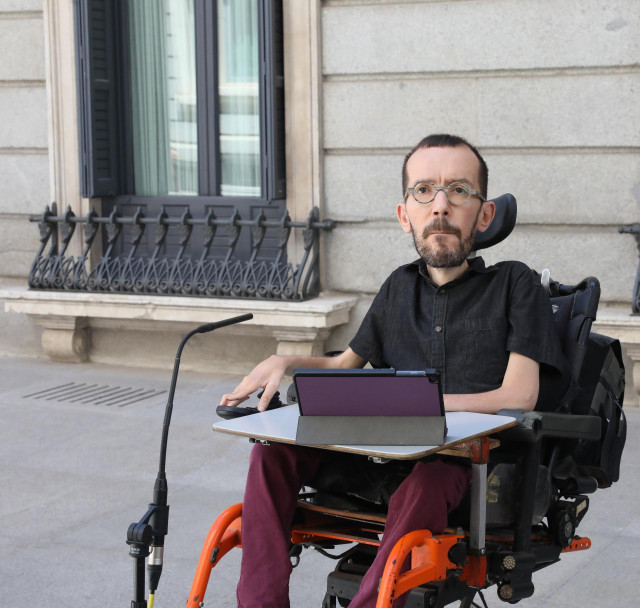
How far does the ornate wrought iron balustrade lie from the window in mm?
179

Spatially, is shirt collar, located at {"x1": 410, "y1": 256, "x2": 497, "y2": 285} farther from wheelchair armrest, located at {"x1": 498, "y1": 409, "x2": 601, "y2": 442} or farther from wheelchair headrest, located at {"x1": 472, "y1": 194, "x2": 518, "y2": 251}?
wheelchair armrest, located at {"x1": 498, "y1": 409, "x2": 601, "y2": 442}

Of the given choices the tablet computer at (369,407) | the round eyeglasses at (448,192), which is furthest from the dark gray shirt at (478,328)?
the tablet computer at (369,407)

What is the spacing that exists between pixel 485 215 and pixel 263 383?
2.60 feet

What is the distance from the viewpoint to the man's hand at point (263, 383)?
3.32 metres

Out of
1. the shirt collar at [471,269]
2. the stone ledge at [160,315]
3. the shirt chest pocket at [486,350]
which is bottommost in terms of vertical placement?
the stone ledge at [160,315]

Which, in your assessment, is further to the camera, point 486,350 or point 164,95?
point 164,95

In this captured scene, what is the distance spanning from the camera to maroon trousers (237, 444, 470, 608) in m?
2.92

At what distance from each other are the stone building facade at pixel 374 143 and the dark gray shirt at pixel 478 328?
387 cm

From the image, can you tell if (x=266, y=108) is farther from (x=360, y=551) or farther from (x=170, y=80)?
(x=360, y=551)

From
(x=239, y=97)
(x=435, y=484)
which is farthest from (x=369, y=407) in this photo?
(x=239, y=97)

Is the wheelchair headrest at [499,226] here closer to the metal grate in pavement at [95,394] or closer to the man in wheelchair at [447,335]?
the man in wheelchair at [447,335]

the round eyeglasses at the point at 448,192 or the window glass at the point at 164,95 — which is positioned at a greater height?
the window glass at the point at 164,95

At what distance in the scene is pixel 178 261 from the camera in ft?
28.1

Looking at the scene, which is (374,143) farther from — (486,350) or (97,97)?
(486,350)
